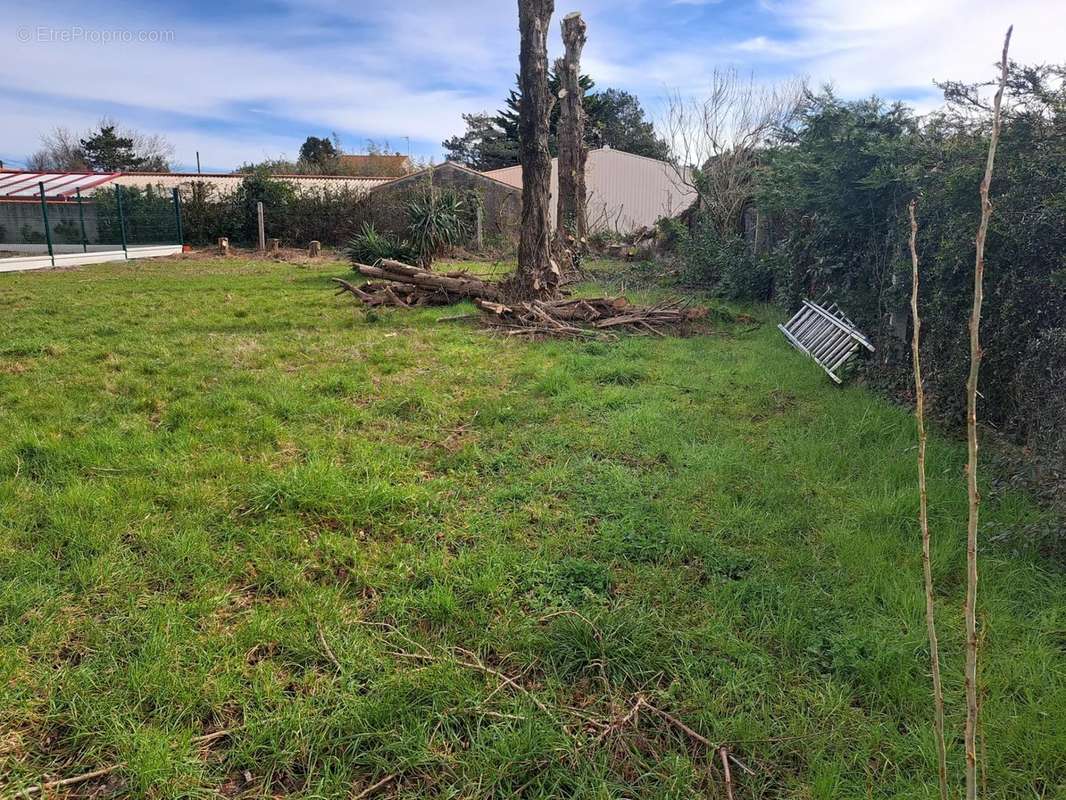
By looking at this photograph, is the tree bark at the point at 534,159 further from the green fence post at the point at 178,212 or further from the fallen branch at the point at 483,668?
the green fence post at the point at 178,212

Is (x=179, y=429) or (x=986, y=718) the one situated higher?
(x=179, y=429)

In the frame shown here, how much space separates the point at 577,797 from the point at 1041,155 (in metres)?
4.41

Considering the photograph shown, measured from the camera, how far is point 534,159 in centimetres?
1005

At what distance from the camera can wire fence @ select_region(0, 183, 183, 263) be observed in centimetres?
1684

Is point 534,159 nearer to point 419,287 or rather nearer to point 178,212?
point 419,287

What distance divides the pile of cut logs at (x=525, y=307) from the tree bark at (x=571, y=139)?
18.2 feet

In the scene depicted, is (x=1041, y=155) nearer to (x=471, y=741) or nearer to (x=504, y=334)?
(x=471, y=741)

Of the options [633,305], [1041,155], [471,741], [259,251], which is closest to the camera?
[471,741]

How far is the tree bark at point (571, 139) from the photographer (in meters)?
15.6

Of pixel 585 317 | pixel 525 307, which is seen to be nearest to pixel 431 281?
pixel 525 307

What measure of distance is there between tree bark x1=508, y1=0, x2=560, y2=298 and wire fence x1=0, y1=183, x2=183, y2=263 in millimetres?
12786

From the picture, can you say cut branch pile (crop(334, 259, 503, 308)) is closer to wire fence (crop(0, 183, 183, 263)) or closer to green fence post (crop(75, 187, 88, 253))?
wire fence (crop(0, 183, 183, 263))

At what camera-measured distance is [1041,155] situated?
3.85 m

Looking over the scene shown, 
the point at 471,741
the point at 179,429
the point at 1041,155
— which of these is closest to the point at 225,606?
the point at 471,741
